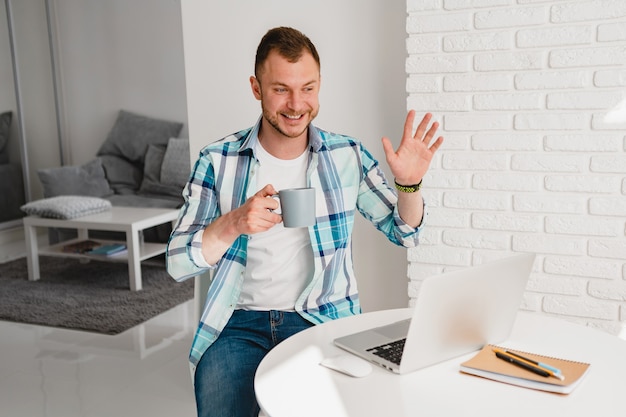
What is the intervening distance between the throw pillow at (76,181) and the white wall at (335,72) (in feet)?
8.89

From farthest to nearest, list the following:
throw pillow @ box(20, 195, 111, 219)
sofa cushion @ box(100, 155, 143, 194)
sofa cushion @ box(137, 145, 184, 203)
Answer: sofa cushion @ box(100, 155, 143, 194) < sofa cushion @ box(137, 145, 184, 203) < throw pillow @ box(20, 195, 111, 219)

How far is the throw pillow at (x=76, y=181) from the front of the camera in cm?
493

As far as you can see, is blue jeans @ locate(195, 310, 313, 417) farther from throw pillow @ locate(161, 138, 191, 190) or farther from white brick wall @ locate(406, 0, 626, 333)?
throw pillow @ locate(161, 138, 191, 190)

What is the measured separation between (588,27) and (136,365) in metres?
2.23

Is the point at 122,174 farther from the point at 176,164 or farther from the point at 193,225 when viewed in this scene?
the point at 193,225

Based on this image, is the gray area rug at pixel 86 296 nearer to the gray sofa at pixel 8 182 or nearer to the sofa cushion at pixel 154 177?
the sofa cushion at pixel 154 177

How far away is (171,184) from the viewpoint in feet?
16.6

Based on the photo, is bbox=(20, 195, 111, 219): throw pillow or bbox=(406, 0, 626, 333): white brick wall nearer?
bbox=(406, 0, 626, 333): white brick wall

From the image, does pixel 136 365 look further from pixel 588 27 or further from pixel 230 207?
pixel 588 27

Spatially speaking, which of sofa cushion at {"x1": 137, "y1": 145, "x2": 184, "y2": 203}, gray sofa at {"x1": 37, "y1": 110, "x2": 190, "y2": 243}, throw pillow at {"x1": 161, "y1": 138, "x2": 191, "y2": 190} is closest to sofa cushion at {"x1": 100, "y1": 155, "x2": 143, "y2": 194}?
gray sofa at {"x1": 37, "y1": 110, "x2": 190, "y2": 243}

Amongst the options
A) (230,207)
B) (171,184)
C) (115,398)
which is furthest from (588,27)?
(171,184)

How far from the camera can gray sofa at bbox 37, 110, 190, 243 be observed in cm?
493

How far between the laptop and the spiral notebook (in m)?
0.05

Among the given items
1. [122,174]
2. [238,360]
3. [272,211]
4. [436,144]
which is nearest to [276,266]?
[272,211]
